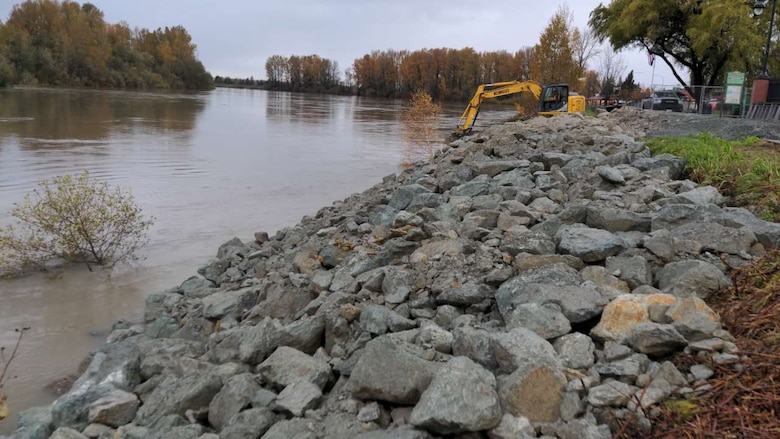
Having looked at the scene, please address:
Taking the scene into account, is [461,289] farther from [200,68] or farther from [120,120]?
[200,68]

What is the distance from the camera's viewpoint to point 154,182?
59.5ft

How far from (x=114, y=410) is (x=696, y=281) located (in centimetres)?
427

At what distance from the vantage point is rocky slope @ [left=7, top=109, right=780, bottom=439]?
272 cm

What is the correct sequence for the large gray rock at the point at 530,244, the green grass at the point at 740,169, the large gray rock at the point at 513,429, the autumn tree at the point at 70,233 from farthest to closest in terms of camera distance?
the autumn tree at the point at 70,233 < the green grass at the point at 740,169 < the large gray rock at the point at 530,244 < the large gray rock at the point at 513,429

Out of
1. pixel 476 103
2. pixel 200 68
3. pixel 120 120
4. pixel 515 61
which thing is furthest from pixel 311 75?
pixel 476 103

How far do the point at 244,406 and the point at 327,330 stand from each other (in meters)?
1.03

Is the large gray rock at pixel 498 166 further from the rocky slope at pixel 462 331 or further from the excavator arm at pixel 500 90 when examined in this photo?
the excavator arm at pixel 500 90

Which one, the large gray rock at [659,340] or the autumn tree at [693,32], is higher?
the autumn tree at [693,32]

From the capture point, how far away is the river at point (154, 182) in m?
7.61

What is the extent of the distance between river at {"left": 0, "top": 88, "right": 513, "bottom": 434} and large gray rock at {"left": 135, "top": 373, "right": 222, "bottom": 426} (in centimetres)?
241

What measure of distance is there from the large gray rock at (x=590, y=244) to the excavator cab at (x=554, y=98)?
66.7 ft

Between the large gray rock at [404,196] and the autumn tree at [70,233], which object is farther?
the autumn tree at [70,233]

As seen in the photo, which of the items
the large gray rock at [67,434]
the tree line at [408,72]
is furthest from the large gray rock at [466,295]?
the tree line at [408,72]

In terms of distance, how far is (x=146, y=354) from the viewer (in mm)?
4938
